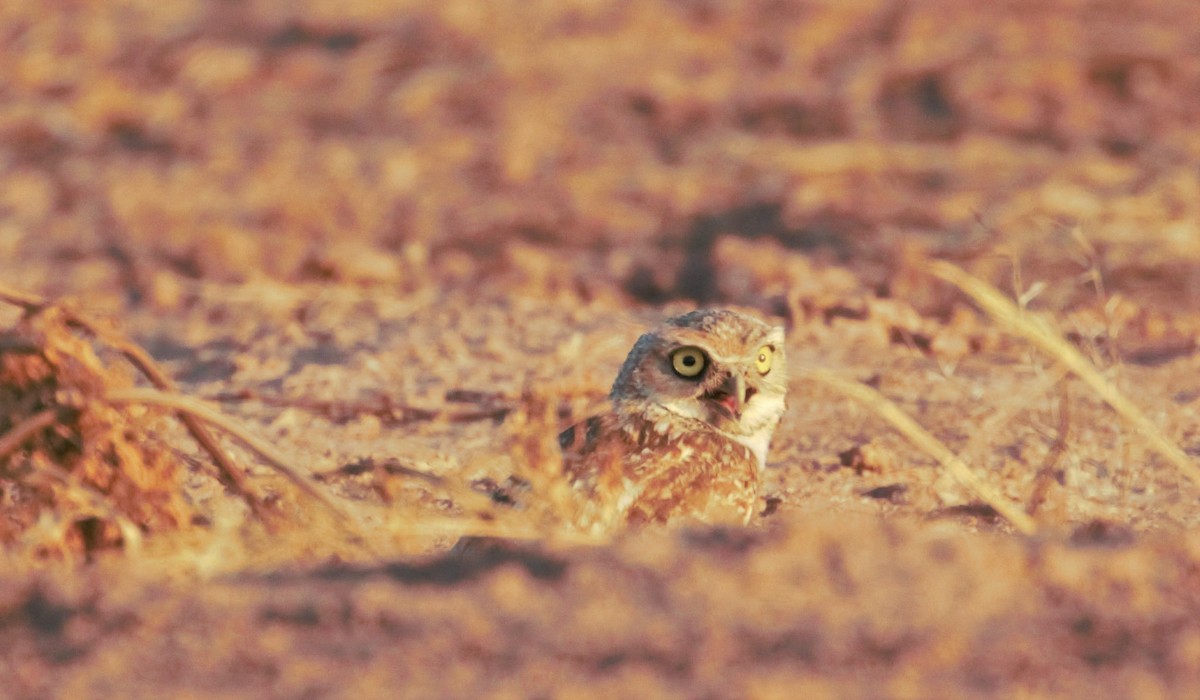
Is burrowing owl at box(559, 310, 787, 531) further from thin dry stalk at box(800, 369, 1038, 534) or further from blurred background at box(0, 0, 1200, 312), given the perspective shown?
blurred background at box(0, 0, 1200, 312)

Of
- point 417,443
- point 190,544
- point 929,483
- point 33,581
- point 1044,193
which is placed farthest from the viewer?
point 1044,193

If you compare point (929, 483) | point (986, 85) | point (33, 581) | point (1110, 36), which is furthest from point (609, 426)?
point (1110, 36)

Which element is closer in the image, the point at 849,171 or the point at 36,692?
the point at 36,692

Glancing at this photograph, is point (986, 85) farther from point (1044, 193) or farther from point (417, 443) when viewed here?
point (417, 443)

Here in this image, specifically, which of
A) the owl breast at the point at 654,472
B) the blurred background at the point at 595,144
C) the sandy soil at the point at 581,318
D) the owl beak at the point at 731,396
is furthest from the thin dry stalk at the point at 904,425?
the blurred background at the point at 595,144

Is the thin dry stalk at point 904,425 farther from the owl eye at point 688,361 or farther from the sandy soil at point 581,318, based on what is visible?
the owl eye at point 688,361

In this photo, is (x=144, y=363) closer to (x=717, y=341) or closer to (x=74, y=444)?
(x=74, y=444)

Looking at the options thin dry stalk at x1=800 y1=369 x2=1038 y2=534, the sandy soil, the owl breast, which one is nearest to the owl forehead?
the owl breast
